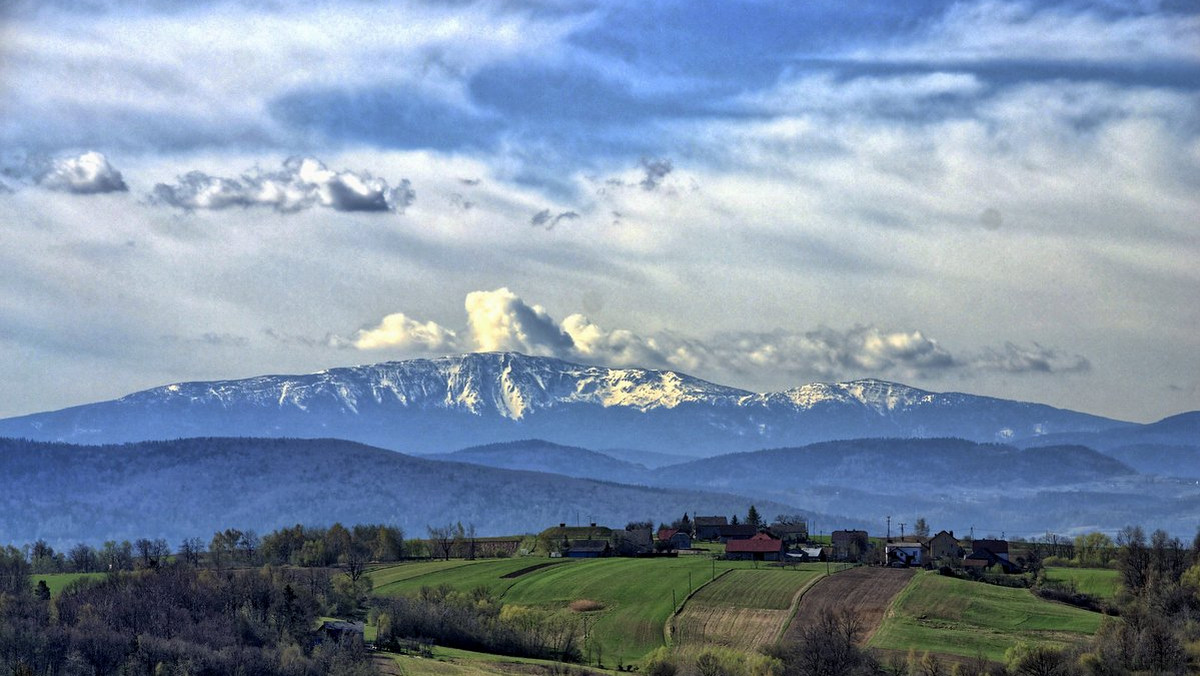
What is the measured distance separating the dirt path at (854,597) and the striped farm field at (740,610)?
6.85ft

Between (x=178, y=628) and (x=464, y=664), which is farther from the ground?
(x=178, y=628)

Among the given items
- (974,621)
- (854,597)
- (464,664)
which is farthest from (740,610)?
(464,664)

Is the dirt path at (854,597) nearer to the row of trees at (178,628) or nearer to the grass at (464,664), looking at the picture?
the grass at (464,664)

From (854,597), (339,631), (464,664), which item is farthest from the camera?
(854,597)

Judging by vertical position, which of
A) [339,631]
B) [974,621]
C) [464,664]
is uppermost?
[974,621]

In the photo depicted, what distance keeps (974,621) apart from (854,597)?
18432 millimetres

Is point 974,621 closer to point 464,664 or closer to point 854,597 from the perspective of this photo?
point 854,597

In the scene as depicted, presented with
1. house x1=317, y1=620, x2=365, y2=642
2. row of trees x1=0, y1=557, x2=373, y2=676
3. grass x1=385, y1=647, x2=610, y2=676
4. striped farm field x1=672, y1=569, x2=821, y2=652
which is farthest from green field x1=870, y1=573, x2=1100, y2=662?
row of trees x1=0, y1=557, x2=373, y2=676

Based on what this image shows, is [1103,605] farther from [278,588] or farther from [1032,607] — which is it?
[278,588]

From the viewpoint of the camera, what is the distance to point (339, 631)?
156 metres

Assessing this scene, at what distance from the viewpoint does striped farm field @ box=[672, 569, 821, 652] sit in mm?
159125

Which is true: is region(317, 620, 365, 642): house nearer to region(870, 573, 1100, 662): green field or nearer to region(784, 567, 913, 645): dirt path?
region(784, 567, 913, 645): dirt path

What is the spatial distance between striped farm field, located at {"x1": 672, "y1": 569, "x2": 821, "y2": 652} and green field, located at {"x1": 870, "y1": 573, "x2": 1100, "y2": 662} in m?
12.9

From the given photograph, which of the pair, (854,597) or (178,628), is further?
(854,597)
